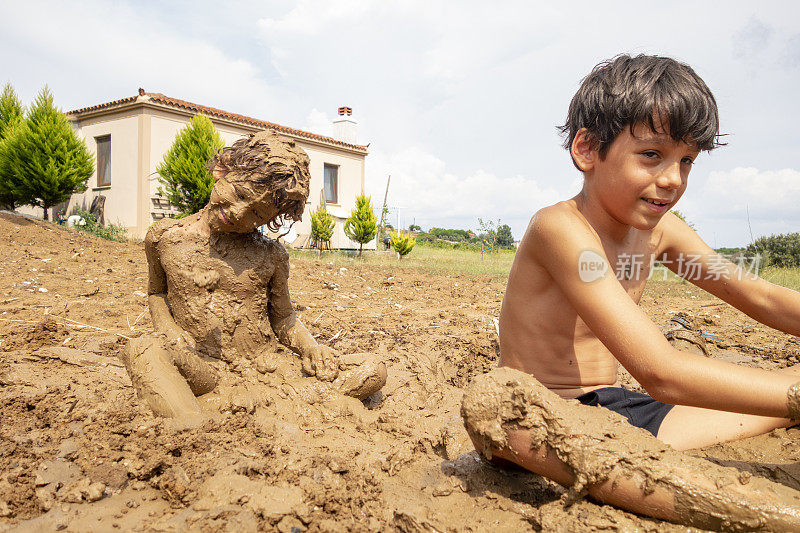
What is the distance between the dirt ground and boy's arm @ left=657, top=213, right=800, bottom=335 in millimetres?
527

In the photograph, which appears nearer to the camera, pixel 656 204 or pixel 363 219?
pixel 656 204

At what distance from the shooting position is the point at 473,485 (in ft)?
5.82

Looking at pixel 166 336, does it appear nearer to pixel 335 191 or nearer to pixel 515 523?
pixel 515 523

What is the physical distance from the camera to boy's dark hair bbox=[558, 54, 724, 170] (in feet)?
5.55

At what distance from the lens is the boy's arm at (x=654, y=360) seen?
1.43 meters

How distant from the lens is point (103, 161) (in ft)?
54.2

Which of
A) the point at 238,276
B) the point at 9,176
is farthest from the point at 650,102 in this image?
the point at 9,176

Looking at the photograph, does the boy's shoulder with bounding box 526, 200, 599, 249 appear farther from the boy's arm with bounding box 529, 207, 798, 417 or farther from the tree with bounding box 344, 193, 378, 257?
the tree with bounding box 344, 193, 378, 257

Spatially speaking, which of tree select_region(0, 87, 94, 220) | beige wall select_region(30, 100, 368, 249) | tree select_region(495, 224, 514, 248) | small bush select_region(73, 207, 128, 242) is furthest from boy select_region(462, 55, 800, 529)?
tree select_region(495, 224, 514, 248)

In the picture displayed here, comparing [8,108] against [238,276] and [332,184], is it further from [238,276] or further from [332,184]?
[238,276]

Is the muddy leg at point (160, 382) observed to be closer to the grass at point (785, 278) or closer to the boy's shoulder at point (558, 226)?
the boy's shoulder at point (558, 226)

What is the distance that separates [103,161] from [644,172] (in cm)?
1832

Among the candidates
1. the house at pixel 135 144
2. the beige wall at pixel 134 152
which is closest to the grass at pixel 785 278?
the beige wall at pixel 134 152

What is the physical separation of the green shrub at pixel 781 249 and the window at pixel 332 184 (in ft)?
46.2
